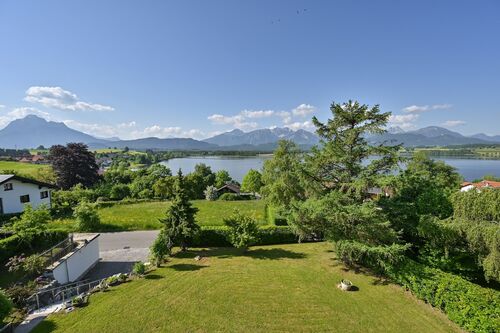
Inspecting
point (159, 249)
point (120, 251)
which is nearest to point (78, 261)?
point (120, 251)

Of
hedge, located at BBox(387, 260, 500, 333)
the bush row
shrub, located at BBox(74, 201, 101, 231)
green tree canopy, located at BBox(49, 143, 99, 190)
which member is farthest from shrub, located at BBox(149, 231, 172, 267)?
green tree canopy, located at BBox(49, 143, 99, 190)

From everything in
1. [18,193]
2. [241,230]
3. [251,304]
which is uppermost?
[18,193]

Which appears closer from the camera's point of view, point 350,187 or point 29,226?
point 350,187

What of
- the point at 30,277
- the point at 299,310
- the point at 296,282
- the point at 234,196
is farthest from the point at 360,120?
the point at 234,196

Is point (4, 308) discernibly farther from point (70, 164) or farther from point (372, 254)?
point (70, 164)

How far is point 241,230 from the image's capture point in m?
19.2

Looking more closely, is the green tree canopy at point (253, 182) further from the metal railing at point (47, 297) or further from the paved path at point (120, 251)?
the metal railing at point (47, 297)

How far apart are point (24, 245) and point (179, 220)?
11.0 meters

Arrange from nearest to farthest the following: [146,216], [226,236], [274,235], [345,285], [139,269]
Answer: [345,285] → [139,269] → [226,236] → [274,235] → [146,216]

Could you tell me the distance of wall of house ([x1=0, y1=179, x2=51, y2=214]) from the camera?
26984 mm

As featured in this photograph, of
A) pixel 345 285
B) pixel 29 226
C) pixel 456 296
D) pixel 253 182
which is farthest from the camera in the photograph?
pixel 253 182

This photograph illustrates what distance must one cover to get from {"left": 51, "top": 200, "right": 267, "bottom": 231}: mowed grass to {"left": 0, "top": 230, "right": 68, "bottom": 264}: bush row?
5.78 metres

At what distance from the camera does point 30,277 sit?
13820 millimetres

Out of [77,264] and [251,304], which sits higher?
[77,264]
